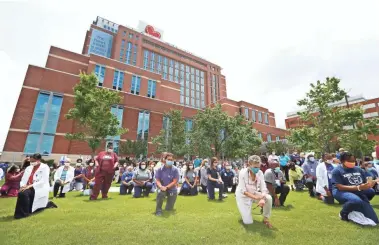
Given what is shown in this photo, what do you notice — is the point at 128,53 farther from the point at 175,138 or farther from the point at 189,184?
the point at 189,184

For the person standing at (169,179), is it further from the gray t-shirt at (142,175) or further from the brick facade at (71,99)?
the brick facade at (71,99)

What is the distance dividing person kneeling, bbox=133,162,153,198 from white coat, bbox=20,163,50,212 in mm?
3720

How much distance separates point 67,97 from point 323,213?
36.2 metres

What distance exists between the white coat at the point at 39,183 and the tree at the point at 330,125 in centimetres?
1968

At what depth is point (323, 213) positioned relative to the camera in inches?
208

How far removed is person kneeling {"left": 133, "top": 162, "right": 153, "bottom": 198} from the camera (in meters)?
8.80

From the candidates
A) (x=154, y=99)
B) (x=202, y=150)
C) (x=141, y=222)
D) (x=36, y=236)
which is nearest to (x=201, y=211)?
(x=141, y=222)

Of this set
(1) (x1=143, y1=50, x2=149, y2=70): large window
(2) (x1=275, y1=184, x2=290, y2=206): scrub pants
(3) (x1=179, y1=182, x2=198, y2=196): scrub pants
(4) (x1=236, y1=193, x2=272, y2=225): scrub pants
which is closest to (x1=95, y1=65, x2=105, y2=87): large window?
(1) (x1=143, y1=50, x2=149, y2=70): large window

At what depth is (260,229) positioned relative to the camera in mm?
4016

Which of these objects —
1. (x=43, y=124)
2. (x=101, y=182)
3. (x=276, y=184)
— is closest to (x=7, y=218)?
(x=101, y=182)

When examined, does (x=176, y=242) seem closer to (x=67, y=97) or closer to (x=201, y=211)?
(x=201, y=211)

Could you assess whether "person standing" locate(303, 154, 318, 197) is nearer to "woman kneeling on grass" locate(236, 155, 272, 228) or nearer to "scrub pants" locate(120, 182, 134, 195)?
"woman kneeling on grass" locate(236, 155, 272, 228)

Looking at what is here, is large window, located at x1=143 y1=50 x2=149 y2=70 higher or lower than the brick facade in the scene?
higher

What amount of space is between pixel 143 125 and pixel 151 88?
1041 cm
